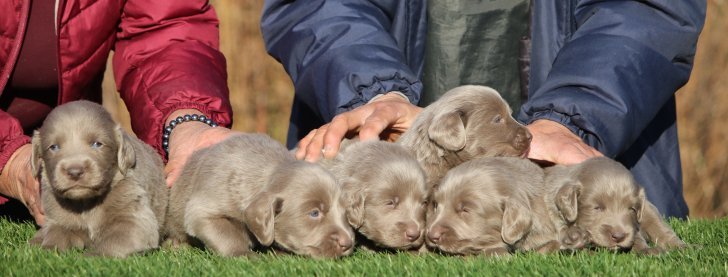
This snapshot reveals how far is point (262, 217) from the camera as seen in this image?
5062 millimetres

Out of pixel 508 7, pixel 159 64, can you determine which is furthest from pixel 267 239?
pixel 508 7

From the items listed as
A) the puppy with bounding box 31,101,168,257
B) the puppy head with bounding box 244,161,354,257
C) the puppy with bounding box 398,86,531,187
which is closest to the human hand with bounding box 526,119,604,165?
the puppy with bounding box 398,86,531,187

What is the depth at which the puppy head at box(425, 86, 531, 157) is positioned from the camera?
568cm

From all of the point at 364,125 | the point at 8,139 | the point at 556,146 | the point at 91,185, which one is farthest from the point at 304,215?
the point at 8,139

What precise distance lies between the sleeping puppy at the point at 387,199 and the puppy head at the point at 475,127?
360 mm

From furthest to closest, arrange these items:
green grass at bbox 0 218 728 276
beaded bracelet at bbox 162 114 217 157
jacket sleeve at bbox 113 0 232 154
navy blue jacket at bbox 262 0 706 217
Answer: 1. jacket sleeve at bbox 113 0 232 154
2. beaded bracelet at bbox 162 114 217 157
3. navy blue jacket at bbox 262 0 706 217
4. green grass at bbox 0 218 728 276

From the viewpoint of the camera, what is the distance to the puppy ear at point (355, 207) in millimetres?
5273

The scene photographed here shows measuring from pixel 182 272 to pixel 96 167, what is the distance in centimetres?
76

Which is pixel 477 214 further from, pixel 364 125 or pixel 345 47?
pixel 345 47

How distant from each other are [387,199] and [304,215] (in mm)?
412

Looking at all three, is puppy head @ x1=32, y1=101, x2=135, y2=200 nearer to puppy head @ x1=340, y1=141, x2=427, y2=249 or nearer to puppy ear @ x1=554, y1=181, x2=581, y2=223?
puppy head @ x1=340, y1=141, x2=427, y2=249

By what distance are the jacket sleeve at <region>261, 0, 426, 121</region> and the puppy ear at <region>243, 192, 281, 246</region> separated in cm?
124

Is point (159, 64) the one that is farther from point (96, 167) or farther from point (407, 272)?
point (407, 272)

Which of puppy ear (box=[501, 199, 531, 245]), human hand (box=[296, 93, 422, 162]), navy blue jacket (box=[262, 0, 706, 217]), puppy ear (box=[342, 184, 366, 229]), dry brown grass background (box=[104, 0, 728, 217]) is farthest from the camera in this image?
dry brown grass background (box=[104, 0, 728, 217])
